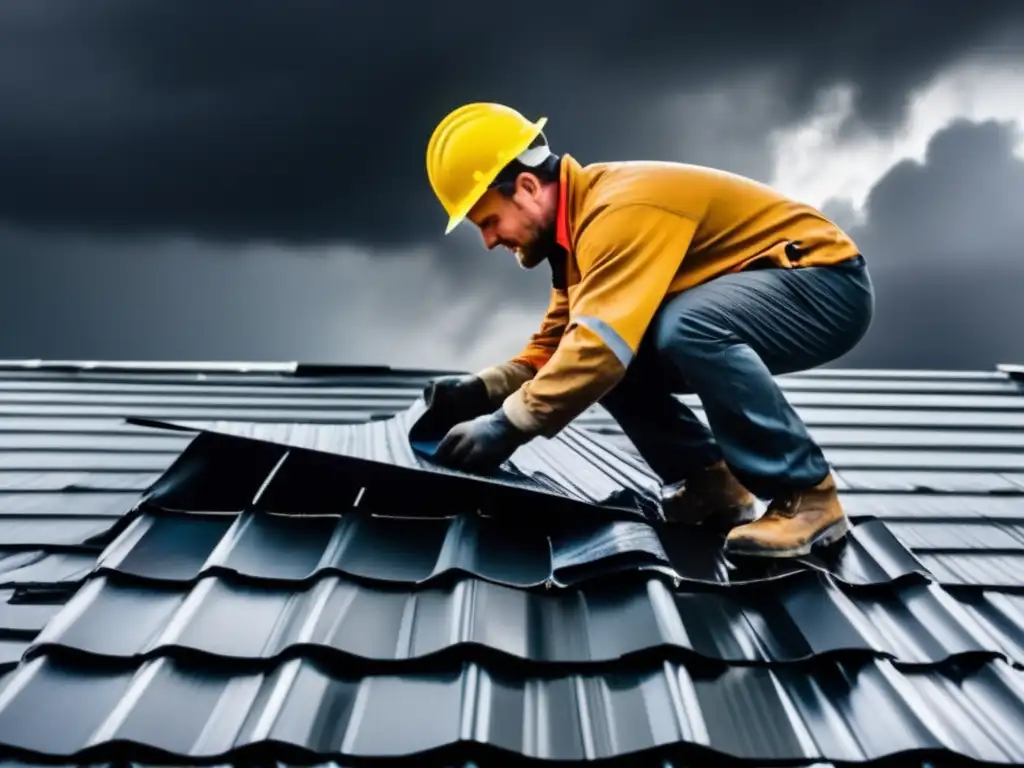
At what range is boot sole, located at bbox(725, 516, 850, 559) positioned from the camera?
7.09 feet

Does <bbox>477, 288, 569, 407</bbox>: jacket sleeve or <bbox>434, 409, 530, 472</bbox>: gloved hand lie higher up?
<bbox>477, 288, 569, 407</bbox>: jacket sleeve

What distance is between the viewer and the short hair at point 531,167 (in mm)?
2453

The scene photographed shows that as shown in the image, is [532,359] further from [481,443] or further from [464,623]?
[464,623]

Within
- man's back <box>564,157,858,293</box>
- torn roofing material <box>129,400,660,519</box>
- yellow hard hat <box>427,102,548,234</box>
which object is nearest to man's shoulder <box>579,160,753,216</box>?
man's back <box>564,157,858,293</box>

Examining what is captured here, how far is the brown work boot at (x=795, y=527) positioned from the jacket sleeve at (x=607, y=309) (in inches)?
20.4

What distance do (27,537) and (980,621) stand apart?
2686 millimetres

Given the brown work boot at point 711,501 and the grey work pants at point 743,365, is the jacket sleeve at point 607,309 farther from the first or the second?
the brown work boot at point 711,501

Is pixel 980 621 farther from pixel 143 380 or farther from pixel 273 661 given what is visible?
pixel 143 380

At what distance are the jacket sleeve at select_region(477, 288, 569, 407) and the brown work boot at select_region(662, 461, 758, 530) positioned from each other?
2.00ft

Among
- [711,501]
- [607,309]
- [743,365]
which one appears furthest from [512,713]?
[711,501]

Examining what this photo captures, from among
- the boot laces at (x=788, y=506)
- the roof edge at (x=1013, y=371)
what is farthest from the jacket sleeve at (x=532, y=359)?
the roof edge at (x=1013, y=371)

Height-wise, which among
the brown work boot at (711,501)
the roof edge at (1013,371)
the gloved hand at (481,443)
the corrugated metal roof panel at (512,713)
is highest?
the roof edge at (1013,371)

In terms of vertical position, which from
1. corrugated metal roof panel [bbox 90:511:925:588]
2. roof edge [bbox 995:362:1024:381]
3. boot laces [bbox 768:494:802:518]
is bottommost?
corrugated metal roof panel [bbox 90:511:925:588]

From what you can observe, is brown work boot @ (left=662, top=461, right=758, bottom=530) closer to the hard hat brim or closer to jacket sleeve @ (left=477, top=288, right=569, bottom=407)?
jacket sleeve @ (left=477, top=288, right=569, bottom=407)
